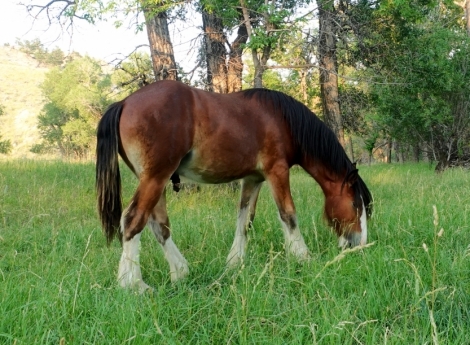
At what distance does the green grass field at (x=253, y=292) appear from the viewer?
6.63 feet

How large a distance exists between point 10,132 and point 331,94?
6481 centimetres

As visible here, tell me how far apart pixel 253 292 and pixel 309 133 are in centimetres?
221

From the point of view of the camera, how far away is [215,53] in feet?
27.1

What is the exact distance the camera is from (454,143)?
13.6 m

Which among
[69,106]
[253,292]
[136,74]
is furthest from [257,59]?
[69,106]

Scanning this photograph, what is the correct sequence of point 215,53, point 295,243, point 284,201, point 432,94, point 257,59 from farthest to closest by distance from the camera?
point 432,94, point 215,53, point 257,59, point 284,201, point 295,243

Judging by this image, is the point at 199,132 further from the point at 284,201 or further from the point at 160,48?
the point at 160,48

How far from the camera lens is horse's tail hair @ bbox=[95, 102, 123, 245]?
11.3 feet

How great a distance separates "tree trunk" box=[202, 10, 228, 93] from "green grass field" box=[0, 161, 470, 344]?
388 cm

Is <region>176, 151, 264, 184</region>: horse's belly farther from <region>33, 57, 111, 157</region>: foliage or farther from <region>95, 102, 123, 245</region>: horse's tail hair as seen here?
<region>33, 57, 111, 157</region>: foliage

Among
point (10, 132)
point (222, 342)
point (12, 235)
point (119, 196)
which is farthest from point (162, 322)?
point (10, 132)

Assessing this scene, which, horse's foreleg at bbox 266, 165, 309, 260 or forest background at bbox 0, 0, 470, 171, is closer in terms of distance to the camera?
horse's foreleg at bbox 266, 165, 309, 260

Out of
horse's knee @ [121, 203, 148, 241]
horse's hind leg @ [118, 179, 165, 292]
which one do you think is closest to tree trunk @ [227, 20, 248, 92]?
horse's hind leg @ [118, 179, 165, 292]

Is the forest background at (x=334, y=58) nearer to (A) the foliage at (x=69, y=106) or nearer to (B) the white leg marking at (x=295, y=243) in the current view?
(B) the white leg marking at (x=295, y=243)
